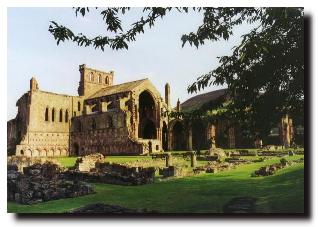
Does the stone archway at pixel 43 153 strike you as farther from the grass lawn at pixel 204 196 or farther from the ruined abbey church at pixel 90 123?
the grass lawn at pixel 204 196

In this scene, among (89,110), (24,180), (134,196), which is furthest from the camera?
(89,110)

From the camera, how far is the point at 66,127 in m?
30.5

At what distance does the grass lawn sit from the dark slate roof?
2274 millimetres

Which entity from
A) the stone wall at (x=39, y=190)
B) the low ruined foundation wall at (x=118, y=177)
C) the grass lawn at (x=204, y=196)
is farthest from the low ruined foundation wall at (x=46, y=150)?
the grass lawn at (x=204, y=196)

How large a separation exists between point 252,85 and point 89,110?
27319mm

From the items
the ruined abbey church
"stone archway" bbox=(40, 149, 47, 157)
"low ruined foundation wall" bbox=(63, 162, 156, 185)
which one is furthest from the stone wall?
"stone archway" bbox=(40, 149, 47, 157)

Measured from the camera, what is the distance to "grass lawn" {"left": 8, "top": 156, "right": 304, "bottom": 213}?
9.11 metres

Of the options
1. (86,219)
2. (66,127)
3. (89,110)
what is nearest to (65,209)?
(86,219)

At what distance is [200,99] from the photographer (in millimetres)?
10367

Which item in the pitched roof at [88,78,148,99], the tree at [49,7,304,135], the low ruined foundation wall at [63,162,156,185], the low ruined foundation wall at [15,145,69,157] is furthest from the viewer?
the pitched roof at [88,78,148,99]

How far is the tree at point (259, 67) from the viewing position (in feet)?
29.4

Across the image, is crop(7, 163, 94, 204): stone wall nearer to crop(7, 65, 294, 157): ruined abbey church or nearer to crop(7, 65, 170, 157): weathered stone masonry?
crop(7, 65, 294, 157): ruined abbey church

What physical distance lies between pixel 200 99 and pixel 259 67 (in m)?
1.87
